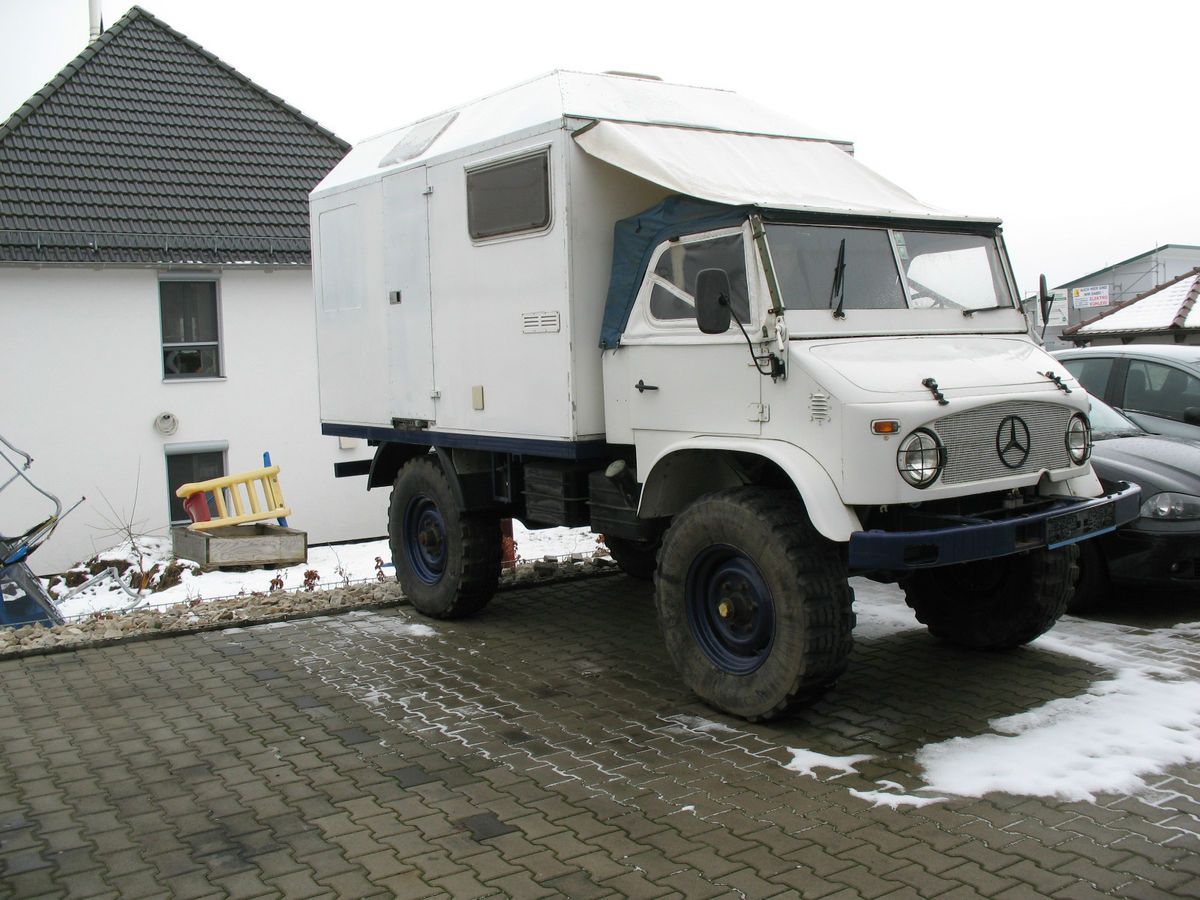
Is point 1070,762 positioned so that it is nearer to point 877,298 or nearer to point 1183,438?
point 877,298

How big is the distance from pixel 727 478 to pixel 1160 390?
192 inches

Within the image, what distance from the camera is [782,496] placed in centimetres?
566

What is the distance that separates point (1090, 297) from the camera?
1853 inches

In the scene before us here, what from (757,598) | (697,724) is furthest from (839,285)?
(697,724)

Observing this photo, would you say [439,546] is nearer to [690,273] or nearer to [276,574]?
[690,273]

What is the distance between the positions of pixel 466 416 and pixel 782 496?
8.84 ft

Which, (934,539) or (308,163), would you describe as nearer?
(934,539)

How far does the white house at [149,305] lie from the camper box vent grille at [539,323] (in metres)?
9.74

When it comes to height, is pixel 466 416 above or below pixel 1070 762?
above

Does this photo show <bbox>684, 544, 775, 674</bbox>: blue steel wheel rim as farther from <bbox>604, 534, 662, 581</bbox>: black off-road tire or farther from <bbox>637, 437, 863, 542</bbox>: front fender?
<bbox>604, 534, 662, 581</bbox>: black off-road tire

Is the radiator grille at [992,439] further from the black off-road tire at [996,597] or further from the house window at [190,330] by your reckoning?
the house window at [190,330]

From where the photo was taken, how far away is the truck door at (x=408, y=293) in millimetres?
7879

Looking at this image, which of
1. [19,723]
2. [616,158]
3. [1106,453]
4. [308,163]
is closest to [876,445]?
[616,158]

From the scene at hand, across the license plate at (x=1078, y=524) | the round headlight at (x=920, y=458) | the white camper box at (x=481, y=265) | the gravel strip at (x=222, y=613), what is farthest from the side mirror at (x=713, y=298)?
the gravel strip at (x=222, y=613)
